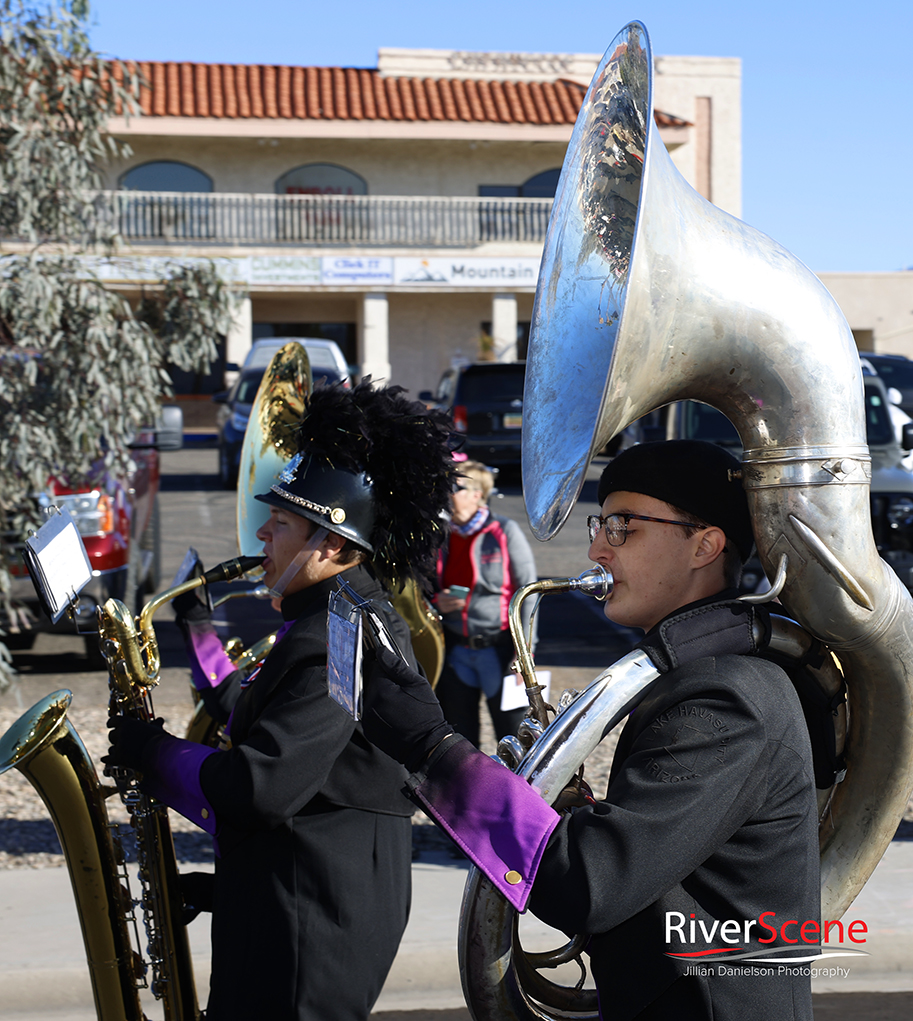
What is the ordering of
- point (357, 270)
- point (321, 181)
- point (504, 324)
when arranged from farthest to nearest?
point (321, 181) < point (504, 324) < point (357, 270)

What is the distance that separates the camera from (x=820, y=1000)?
11.8 ft

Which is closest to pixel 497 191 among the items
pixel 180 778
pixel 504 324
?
pixel 504 324

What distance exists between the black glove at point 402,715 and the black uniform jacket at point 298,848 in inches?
16.9

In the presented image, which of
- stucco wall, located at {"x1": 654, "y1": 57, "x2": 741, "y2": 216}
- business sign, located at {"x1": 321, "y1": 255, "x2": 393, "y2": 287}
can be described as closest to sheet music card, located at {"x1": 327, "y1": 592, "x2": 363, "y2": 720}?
business sign, located at {"x1": 321, "y1": 255, "x2": 393, "y2": 287}

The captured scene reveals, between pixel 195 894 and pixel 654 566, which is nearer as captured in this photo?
pixel 654 566

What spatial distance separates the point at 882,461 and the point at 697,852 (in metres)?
7.36

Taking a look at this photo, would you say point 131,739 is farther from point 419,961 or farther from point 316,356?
point 316,356

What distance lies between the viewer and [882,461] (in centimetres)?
816

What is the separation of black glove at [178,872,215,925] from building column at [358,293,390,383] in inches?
860

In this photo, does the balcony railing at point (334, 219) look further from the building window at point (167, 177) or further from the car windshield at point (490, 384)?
the car windshield at point (490, 384)

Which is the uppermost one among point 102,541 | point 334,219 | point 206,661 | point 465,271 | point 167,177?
point 167,177

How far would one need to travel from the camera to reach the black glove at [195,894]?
234cm

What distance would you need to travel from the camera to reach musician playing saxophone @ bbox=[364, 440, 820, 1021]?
142 centimetres

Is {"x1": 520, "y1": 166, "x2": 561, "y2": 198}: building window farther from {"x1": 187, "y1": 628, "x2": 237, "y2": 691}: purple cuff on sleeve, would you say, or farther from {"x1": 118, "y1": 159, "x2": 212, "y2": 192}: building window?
{"x1": 187, "y1": 628, "x2": 237, "y2": 691}: purple cuff on sleeve
